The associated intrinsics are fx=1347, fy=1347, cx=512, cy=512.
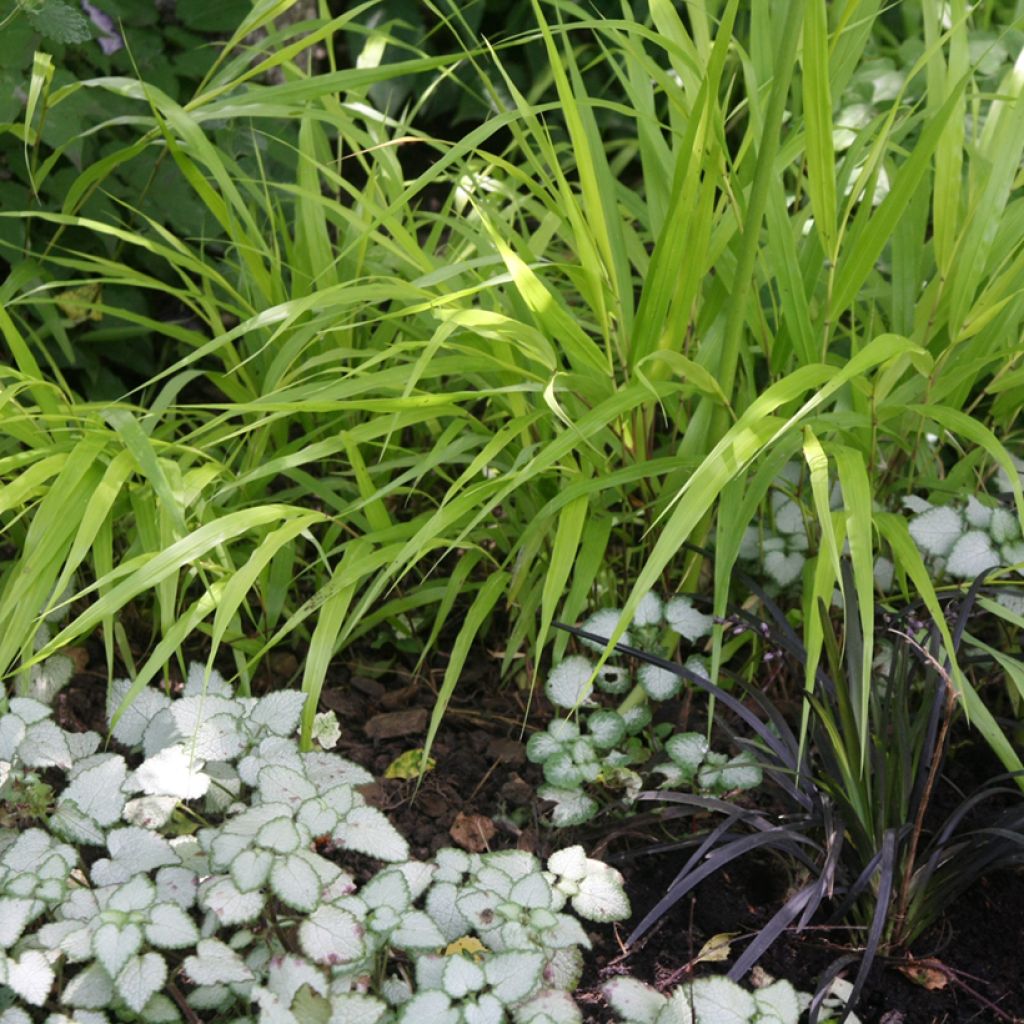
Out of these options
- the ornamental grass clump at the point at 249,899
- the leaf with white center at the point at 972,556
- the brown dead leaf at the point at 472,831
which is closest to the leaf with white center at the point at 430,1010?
the ornamental grass clump at the point at 249,899

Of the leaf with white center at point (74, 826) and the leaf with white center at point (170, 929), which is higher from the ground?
the leaf with white center at point (170, 929)

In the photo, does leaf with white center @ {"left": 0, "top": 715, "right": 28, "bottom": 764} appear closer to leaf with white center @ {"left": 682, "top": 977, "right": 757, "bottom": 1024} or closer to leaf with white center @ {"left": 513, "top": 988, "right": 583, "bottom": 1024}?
leaf with white center @ {"left": 513, "top": 988, "right": 583, "bottom": 1024}

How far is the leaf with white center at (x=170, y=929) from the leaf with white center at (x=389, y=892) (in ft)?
0.57

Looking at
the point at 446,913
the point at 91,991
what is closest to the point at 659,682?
the point at 446,913

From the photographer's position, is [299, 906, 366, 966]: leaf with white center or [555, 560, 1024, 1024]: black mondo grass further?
[555, 560, 1024, 1024]: black mondo grass

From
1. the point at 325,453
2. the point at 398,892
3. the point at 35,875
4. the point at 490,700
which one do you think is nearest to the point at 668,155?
the point at 325,453

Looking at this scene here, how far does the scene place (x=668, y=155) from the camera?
194 cm

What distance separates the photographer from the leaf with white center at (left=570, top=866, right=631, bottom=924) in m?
1.45

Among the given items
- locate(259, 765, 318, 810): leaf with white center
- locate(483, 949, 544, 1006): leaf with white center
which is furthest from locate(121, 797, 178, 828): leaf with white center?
locate(483, 949, 544, 1006): leaf with white center

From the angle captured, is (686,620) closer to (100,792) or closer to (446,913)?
(446,913)

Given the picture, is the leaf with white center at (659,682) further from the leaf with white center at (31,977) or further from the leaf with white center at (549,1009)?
the leaf with white center at (31,977)

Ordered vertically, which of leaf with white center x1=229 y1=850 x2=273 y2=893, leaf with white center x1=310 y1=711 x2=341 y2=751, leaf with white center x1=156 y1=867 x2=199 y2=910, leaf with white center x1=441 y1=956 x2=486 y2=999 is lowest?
leaf with white center x1=310 y1=711 x2=341 y2=751

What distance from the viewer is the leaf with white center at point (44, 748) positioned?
1549 millimetres

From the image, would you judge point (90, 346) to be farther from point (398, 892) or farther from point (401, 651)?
point (398, 892)
